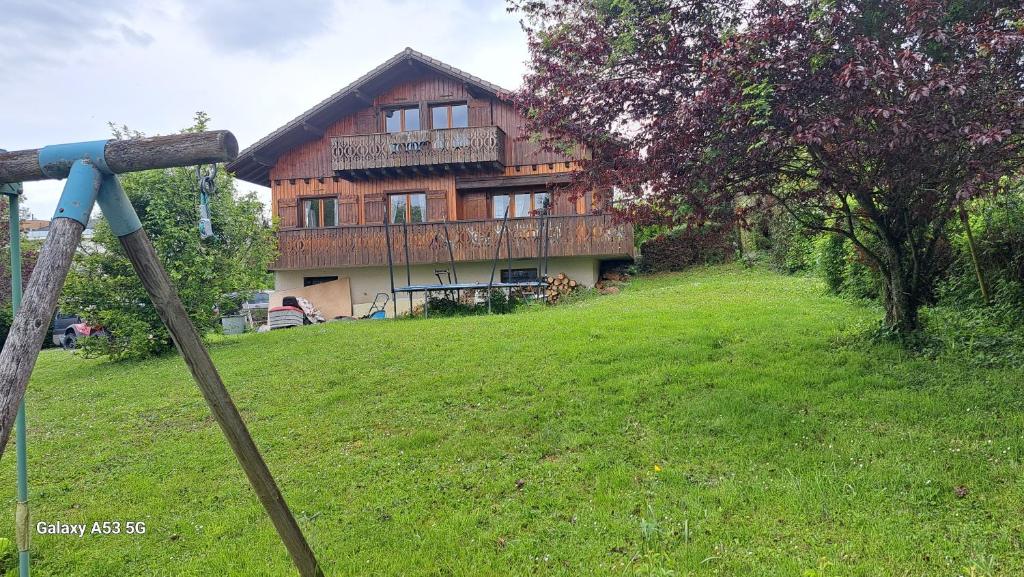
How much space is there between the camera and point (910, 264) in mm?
7777

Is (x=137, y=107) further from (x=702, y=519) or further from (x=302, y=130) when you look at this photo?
(x=302, y=130)

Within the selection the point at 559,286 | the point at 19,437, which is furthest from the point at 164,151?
the point at 559,286

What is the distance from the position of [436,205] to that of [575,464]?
1656cm

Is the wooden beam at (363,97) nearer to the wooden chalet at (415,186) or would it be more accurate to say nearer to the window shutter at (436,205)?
the wooden chalet at (415,186)

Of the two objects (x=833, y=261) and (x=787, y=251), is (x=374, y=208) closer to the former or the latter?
(x=787, y=251)

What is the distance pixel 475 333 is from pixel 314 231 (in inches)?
421

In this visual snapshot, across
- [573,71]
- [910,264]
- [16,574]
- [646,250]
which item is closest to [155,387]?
[16,574]

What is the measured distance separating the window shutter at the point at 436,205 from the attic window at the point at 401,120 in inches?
96.0

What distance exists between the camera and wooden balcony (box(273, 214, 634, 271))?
17.8 metres

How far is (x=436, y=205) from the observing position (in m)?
20.6

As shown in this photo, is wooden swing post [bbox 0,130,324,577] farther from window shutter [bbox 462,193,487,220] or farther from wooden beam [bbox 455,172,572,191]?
window shutter [bbox 462,193,487,220]

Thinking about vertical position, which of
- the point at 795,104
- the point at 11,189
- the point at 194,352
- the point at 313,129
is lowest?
the point at 194,352

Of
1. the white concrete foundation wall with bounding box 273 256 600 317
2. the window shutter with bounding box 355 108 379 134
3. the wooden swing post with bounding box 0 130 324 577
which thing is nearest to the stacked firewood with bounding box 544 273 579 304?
the white concrete foundation wall with bounding box 273 256 600 317

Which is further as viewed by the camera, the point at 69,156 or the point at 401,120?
the point at 401,120
